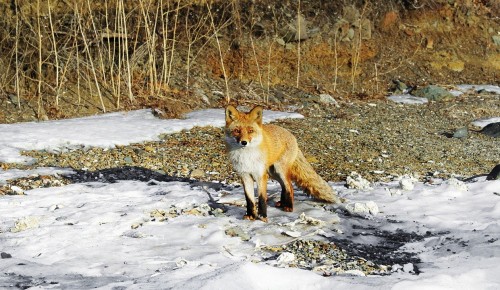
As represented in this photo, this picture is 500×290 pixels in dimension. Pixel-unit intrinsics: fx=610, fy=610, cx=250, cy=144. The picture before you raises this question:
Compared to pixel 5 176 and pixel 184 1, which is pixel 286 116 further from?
pixel 5 176

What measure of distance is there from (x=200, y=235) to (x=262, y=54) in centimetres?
1015

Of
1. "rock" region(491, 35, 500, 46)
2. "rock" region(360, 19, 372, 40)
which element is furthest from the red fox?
"rock" region(491, 35, 500, 46)

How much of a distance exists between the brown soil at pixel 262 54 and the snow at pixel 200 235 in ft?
14.7

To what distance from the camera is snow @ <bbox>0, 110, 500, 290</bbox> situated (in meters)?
4.40

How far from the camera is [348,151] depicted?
9.67m

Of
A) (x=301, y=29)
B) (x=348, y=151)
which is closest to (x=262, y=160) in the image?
(x=348, y=151)

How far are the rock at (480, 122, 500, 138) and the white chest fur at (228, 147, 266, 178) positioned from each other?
735cm

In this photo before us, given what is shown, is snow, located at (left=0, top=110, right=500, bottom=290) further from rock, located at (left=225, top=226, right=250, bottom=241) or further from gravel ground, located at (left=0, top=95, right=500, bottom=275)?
gravel ground, located at (left=0, top=95, right=500, bottom=275)

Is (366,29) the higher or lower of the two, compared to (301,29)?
lower

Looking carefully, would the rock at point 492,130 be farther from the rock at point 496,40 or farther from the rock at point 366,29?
the rock at point 496,40

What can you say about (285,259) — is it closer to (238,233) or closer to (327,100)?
(238,233)

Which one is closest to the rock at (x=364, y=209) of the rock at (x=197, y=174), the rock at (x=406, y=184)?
the rock at (x=406, y=184)

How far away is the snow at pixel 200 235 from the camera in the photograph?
4398mm

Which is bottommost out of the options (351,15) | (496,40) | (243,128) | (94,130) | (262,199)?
(94,130)
